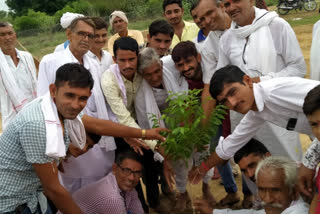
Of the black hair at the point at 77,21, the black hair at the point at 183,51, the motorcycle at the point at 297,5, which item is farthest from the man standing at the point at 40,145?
the motorcycle at the point at 297,5

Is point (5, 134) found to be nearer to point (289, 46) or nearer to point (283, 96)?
point (283, 96)

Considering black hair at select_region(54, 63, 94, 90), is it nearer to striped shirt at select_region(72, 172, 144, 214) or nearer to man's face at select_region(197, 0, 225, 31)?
striped shirt at select_region(72, 172, 144, 214)

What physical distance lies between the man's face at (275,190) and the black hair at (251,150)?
38 cm

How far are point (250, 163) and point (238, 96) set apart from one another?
75 centimetres

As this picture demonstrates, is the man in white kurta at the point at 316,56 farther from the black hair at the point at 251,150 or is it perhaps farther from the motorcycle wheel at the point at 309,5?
the motorcycle wheel at the point at 309,5

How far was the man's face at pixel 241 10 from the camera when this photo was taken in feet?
10.2

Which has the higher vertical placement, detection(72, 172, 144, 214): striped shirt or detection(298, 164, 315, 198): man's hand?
detection(298, 164, 315, 198): man's hand

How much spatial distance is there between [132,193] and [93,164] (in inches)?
19.7

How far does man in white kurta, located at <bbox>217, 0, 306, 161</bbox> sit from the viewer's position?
3.04m

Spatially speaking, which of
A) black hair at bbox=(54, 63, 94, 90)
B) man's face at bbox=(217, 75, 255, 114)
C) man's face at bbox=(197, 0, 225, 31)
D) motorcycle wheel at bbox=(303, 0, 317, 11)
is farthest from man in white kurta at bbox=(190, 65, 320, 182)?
motorcycle wheel at bbox=(303, 0, 317, 11)

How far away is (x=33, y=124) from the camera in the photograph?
2.21m

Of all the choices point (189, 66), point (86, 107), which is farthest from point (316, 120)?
point (86, 107)

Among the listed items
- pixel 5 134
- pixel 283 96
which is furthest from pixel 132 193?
pixel 283 96

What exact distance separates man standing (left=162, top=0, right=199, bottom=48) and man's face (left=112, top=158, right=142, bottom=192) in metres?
1.98
